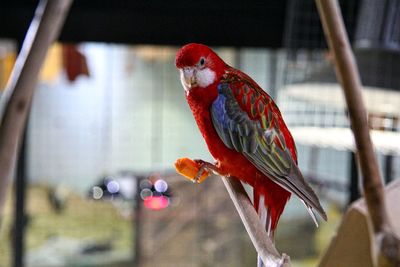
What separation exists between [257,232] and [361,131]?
0.42ft

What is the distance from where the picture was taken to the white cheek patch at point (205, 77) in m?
0.51

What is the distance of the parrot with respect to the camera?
48 centimetres

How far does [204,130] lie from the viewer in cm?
53

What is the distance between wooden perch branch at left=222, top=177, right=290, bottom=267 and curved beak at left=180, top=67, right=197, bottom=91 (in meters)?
0.09

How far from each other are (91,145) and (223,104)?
123 cm

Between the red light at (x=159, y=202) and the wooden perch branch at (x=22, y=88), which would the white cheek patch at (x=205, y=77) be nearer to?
the wooden perch branch at (x=22, y=88)

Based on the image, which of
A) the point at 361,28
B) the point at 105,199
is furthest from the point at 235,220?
the point at 361,28

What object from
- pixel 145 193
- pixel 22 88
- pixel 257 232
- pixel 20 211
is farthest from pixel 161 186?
pixel 22 88

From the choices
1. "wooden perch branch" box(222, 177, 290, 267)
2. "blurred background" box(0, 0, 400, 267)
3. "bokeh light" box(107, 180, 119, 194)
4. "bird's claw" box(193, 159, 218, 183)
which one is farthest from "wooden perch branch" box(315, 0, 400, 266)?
"bokeh light" box(107, 180, 119, 194)

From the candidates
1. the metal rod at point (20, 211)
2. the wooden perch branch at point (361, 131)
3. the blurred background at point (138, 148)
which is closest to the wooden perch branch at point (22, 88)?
the wooden perch branch at point (361, 131)

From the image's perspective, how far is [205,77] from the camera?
0.51 m

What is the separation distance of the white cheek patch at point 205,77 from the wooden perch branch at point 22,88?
20 cm

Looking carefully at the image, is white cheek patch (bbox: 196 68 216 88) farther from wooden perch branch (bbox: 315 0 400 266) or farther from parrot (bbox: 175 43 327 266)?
wooden perch branch (bbox: 315 0 400 266)

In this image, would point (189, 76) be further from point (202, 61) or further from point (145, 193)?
point (145, 193)
